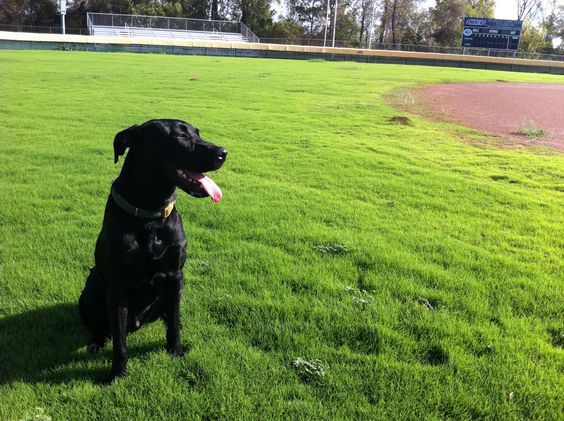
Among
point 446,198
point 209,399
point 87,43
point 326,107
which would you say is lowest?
point 209,399

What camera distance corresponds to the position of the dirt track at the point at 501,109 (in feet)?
40.6

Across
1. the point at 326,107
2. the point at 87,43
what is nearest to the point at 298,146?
the point at 326,107

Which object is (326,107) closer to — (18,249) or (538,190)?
(538,190)

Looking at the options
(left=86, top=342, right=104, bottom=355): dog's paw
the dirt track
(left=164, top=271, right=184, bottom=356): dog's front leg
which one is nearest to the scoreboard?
the dirt track

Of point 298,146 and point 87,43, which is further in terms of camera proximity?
point 87,43

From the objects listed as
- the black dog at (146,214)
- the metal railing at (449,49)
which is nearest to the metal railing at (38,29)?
the metal railing at (449,49)

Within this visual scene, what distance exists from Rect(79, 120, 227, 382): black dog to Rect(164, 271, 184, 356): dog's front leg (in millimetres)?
29

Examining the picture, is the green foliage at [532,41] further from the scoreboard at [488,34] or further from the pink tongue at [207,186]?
the pink tongue at [207,186]

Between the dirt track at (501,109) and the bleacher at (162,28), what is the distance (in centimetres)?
3729

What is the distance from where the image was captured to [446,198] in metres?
6.47

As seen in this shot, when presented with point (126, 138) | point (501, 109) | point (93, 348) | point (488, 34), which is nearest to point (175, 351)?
point (93, 348)

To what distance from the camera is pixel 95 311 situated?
10.3 ft

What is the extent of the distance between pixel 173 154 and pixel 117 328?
3.86 feet

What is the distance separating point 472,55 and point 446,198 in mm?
53309
